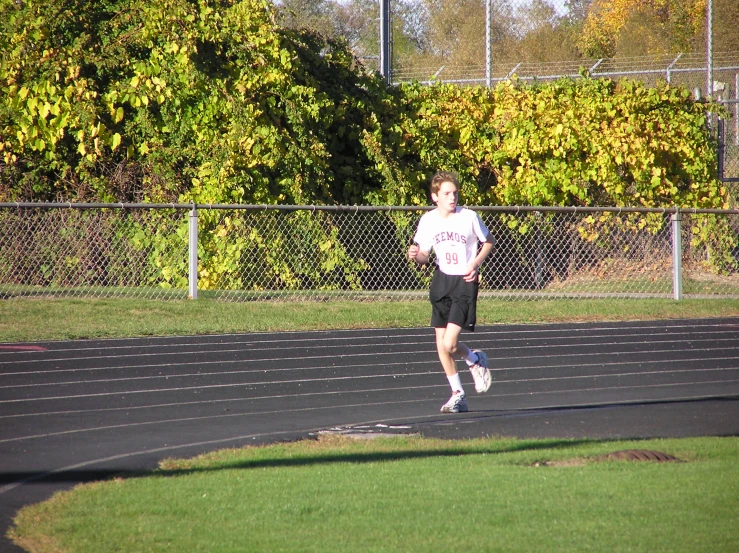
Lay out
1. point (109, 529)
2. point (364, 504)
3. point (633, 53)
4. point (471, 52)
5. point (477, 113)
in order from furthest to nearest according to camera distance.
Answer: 1. point (471, 52)
2. point (633, 53)
3. point (477, 113)
4. point (364, 504)
5. point (109, 529)

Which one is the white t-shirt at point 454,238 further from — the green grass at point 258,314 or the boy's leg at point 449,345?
the green grass at point 258,314

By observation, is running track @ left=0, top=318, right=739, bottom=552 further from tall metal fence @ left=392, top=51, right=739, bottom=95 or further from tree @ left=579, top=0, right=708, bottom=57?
tree @ left=579, top=0, right=708, bottom=57

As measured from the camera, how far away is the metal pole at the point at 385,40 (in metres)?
19.5

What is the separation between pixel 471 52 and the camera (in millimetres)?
41906

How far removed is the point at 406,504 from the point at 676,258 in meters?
13.3

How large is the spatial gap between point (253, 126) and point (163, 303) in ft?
12.8

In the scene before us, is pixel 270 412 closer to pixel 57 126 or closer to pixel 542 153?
pixel 57 126

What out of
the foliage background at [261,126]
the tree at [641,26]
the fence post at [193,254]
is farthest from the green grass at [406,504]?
the tree at [641,26]

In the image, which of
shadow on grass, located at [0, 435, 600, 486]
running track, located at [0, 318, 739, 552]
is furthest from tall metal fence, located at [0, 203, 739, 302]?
shadow on grass, located at [0, 435, 600, 486]

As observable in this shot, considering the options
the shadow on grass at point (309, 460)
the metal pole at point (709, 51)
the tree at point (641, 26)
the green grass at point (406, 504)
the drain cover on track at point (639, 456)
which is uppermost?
the tree at point (641, 26)

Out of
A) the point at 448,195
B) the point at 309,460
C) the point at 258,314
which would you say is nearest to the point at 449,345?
the point at 448,195

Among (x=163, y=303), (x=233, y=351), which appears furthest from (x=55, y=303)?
(x=233, y=351)

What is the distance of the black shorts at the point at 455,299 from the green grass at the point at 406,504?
175 cm

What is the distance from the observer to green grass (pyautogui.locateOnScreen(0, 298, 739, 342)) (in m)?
13.3
